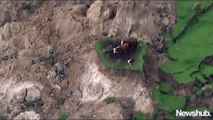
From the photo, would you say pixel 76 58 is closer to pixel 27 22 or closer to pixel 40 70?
pixel 40 70

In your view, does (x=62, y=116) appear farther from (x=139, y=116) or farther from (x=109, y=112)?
(x=139, y=116)

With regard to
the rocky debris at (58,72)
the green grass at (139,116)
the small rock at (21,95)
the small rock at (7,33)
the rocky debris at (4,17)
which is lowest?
the green grass at (139,116)

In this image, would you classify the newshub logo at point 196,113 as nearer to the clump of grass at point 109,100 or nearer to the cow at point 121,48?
the clump of grass at point 109,100

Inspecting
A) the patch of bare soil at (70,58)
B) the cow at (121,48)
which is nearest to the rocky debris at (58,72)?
the patch of bare soil at (70,58)

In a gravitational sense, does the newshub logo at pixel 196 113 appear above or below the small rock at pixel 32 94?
below

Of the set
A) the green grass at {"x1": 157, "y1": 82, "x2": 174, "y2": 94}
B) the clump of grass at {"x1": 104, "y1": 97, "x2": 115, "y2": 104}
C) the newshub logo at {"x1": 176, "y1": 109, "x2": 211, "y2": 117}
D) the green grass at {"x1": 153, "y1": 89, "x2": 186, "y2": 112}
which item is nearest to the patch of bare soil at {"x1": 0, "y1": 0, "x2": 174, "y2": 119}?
the clump of grass at {"x1": 104, "y1": 97, "x2": 115, "y2": 104}

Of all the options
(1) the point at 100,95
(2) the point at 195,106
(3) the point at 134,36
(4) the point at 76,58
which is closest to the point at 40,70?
(4) the point at 76,58
